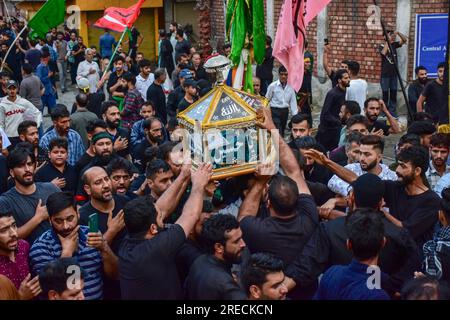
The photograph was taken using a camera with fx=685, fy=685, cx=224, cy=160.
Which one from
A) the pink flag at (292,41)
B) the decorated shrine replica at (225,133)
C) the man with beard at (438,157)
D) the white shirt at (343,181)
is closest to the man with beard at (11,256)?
the decorated shrine replica at (225,133)

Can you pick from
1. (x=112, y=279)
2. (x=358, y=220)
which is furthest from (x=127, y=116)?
(x=358, y=220)

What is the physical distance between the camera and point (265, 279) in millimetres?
3842

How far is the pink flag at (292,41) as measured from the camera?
274 inches

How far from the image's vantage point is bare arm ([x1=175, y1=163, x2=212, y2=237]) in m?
4.54

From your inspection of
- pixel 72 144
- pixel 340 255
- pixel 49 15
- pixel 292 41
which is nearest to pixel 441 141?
pixel 292 41

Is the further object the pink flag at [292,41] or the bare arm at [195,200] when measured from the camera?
the pink flag at [292,41]

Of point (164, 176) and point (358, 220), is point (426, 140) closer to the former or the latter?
point (164, 176)

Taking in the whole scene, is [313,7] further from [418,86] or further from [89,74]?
[89,74]

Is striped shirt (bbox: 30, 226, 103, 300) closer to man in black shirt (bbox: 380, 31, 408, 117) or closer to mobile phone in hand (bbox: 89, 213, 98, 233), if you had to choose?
mobile phone in hand (bbox: 89, 213, 98, 233)

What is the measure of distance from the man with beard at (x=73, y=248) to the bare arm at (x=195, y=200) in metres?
0.55

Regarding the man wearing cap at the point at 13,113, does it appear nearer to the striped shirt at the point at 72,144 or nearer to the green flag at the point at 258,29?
the striped shirt at the point at 72,144

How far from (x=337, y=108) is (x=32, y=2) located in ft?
57.8

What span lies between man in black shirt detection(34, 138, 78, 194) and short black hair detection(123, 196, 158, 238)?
2589 millimetres

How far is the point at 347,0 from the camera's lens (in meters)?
14.5
